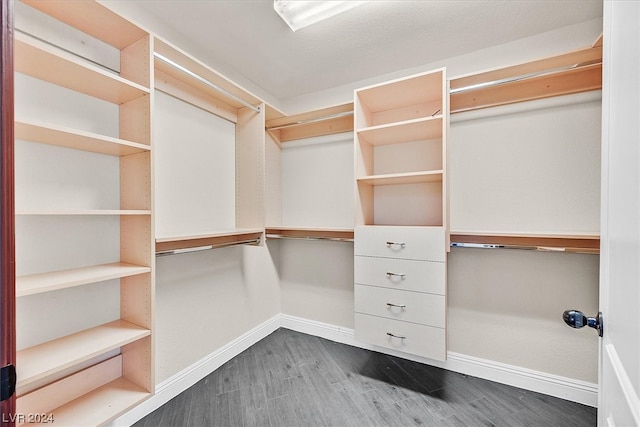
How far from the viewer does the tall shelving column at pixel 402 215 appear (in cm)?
175

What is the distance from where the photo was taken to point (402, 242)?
1823 mm

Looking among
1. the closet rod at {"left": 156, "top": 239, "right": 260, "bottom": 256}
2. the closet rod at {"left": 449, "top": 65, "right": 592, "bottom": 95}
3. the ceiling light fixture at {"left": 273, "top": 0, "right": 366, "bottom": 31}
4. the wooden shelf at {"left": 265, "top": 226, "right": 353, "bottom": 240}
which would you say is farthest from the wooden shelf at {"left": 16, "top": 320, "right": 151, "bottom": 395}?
the closet rod at {"left": 449, "top": 65, "right": 592, "bottom": 95}

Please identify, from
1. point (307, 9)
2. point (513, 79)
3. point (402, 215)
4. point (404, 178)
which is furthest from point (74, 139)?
point (513, 79)

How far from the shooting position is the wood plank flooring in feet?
5.16

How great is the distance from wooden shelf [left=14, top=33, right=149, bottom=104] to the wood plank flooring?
6.07ft

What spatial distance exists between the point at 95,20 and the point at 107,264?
3.97ft

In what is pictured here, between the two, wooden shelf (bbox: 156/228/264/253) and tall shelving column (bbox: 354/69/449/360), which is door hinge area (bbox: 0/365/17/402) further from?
tall shelving column (bbox: 354/69/449/360)

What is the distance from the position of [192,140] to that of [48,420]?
5.51 feet

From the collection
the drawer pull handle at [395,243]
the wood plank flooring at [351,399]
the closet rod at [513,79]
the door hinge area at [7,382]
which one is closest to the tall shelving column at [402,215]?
the drawer pull handle at [395,243]

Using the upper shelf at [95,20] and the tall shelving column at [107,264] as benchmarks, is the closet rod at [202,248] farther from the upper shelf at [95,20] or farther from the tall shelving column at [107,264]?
the upper shelf at [95,20]

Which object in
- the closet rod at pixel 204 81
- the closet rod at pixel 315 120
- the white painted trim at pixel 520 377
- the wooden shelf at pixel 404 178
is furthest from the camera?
the closet rod at pixel 315 120

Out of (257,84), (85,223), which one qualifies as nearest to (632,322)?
(85,223)

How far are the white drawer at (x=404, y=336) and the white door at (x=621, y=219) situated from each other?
3.30 feet

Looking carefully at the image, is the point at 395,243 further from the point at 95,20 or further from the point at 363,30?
the point at 95,20
